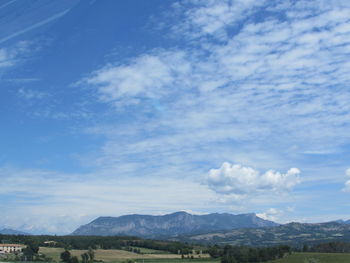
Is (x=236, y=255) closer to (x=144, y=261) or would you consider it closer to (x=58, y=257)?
(x=144, y=261)

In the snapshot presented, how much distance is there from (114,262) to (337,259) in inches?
3488

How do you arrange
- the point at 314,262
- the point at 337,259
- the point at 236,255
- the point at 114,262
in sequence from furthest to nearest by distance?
1. the point at 236,255
2. the point at 114,262
3. the point at 337,259
4. the point at 314,262

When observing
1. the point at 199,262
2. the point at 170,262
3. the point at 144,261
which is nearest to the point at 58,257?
the point at 144,261

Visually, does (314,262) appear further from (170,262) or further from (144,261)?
(144,261)

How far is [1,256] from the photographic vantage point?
192500 mm

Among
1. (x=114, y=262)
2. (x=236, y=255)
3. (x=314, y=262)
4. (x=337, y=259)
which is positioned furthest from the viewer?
(x=236, y=255)

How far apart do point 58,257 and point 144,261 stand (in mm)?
40366

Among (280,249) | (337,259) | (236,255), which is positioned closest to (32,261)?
(236,255)

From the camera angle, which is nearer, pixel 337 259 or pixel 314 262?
pixel 314 262

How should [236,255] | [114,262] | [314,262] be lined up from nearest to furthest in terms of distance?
[314,262] < [114,262] < [236,255]

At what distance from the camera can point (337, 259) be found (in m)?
152

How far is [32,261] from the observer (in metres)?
181

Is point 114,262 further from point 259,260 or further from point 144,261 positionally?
point 259,260

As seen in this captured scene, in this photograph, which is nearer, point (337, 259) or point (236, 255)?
point (337, 259)
